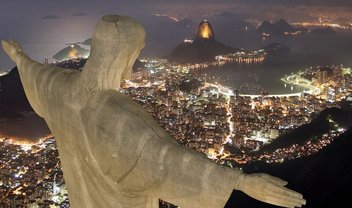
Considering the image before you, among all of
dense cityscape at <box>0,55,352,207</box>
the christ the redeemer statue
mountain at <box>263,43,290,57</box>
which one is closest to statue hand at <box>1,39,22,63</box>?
the christ the redeemer statue

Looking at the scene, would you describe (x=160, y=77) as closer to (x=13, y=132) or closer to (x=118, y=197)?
(x=13, y=132)

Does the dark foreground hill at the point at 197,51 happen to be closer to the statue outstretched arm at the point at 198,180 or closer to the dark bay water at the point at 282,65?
the dark bay water at the point at 282,65

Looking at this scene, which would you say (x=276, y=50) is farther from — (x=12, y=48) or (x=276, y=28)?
(x=12, y=48)

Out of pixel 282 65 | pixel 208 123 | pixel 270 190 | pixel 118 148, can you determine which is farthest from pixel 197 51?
pixel 270 190

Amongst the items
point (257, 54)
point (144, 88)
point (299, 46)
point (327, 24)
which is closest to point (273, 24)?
point (327, 24)

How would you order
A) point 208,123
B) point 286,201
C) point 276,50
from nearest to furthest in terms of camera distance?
1. point 286,201
2. point 208,123
3. point 276,50

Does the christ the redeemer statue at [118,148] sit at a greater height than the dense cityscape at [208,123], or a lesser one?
greater

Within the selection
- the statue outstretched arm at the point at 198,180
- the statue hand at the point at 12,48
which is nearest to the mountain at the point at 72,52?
the statue hand at the point at 12,48
